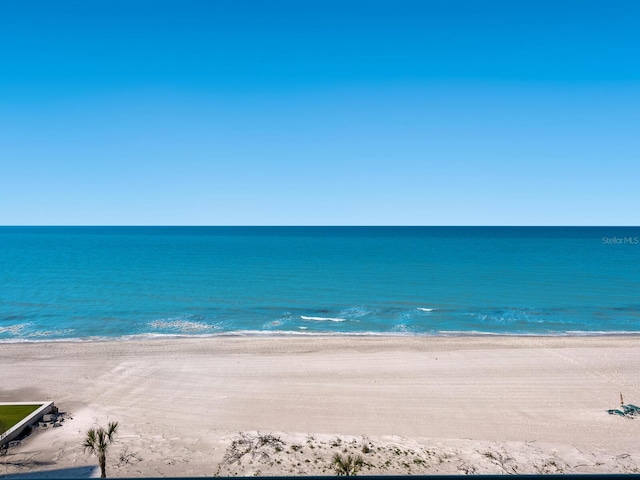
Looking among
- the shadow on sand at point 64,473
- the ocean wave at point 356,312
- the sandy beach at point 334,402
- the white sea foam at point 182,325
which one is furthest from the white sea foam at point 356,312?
the shadow on sand at point 64,473

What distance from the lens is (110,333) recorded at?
102 ft

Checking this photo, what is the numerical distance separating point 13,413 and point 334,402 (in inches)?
452

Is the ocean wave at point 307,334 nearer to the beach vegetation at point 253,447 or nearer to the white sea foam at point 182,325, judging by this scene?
the white sea foam at point 182,325

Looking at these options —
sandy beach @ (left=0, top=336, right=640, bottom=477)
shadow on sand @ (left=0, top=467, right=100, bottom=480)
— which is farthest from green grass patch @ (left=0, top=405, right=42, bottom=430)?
shadow on sand @ (left=0, top=467, right=100, bottom=480)

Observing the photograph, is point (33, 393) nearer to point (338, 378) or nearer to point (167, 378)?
point (167, 378)

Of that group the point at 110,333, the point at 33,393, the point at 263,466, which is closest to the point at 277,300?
the point at 110,333

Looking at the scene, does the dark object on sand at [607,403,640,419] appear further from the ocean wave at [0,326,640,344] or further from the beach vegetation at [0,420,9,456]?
the beach vegetation at [0,420,9,456]

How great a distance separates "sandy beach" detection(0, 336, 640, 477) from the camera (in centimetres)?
1341

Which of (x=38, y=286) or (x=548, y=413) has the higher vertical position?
(x=38, y=286)

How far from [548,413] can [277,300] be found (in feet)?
91.3

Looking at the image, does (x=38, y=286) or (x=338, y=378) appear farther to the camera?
(x=38, y=286)

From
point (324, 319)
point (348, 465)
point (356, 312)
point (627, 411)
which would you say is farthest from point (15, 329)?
point (627, 411)

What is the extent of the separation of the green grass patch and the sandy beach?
969 millimetres

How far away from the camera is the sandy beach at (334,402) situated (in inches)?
528
